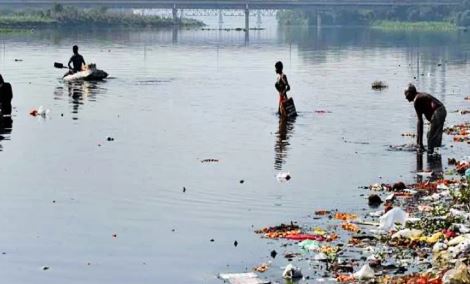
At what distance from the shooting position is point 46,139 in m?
28.7

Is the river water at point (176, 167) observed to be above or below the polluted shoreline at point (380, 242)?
below

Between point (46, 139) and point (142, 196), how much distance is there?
8.58 meters

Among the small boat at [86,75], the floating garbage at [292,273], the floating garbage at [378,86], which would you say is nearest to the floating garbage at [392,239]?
the floating garbage at [292,273]

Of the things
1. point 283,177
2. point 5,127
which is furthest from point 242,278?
point 5,127

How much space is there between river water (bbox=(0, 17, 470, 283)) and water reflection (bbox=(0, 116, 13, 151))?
0.08 metres

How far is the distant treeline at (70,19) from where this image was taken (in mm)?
148625

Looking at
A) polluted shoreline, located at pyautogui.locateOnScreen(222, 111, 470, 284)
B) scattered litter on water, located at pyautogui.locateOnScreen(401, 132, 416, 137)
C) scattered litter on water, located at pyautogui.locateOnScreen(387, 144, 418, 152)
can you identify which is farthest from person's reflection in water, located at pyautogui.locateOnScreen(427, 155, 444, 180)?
scattered litter on water, located at pyautogui.locateOnScreen(401, 132, 416, 137)

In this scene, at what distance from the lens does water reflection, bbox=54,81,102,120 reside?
38.4 m

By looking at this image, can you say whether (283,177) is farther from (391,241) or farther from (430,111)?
(391,241)

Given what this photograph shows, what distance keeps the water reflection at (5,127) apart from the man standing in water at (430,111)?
10.6 m

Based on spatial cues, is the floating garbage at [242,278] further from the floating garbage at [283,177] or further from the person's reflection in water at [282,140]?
the person's reflection in water at [282,140]

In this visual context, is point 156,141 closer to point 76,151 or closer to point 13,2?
point 76,151

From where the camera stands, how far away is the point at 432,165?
24.2 metres

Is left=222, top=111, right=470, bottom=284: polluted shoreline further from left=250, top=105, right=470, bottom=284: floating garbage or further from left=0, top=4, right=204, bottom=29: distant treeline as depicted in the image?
left=0, top=4, right=204, bottom=29: distant treeline
